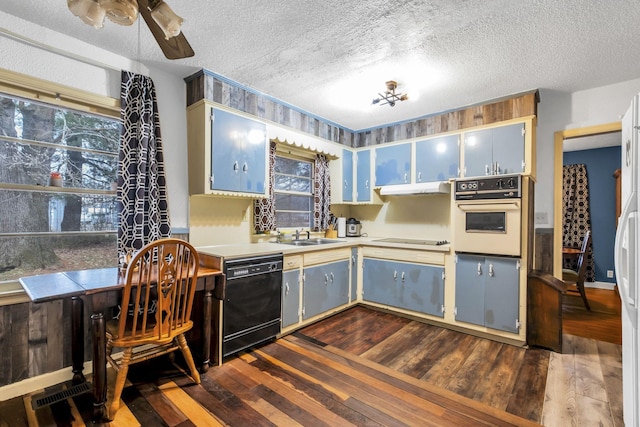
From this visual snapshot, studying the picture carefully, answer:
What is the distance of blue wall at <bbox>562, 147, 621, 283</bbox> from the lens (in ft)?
16.1

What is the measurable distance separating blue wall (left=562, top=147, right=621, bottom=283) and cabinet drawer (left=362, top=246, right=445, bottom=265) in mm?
3723

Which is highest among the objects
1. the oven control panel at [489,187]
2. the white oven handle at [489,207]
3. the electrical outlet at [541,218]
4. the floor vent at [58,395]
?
the oven control panel at [489,187]

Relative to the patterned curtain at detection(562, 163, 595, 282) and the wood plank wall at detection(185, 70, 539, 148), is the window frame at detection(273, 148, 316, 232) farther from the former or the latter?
the patterned curtain at detection(562, 163, 595, 282)

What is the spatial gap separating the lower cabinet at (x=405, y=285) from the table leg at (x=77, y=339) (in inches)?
111

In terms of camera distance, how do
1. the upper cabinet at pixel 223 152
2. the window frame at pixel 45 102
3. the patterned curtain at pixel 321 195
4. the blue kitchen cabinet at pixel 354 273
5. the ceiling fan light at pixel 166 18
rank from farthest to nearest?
the patterned curtain at pixel 321 195, the blue kitchen cabinet at pixel 354 273, the upper cabinet at pixel 223 152, the window frame at pixel 45 102, the ceiling fan light at pixel 166 18

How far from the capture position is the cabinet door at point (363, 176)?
168 inches

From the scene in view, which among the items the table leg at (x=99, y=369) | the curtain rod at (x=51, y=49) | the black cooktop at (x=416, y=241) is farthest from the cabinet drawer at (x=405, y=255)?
the curtain rod at (x=51, y=49)

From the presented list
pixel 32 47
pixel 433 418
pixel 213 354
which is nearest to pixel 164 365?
pixel 213 354

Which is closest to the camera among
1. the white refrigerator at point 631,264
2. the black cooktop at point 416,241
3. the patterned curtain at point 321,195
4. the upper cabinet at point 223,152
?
the white refrigerator at point 631,264

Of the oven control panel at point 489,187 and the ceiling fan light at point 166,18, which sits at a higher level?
the ceiling fan light at point 166,18

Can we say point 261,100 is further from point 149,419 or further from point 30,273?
point 149,419

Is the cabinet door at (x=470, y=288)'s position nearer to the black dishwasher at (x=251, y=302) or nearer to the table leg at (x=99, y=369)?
the black dishwasher at (x=251, y=302)

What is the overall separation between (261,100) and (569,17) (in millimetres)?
2555

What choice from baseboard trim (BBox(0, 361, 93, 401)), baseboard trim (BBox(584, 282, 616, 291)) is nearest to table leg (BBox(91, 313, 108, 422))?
baseboard trim (BBox(0, 361, 93, 401))
